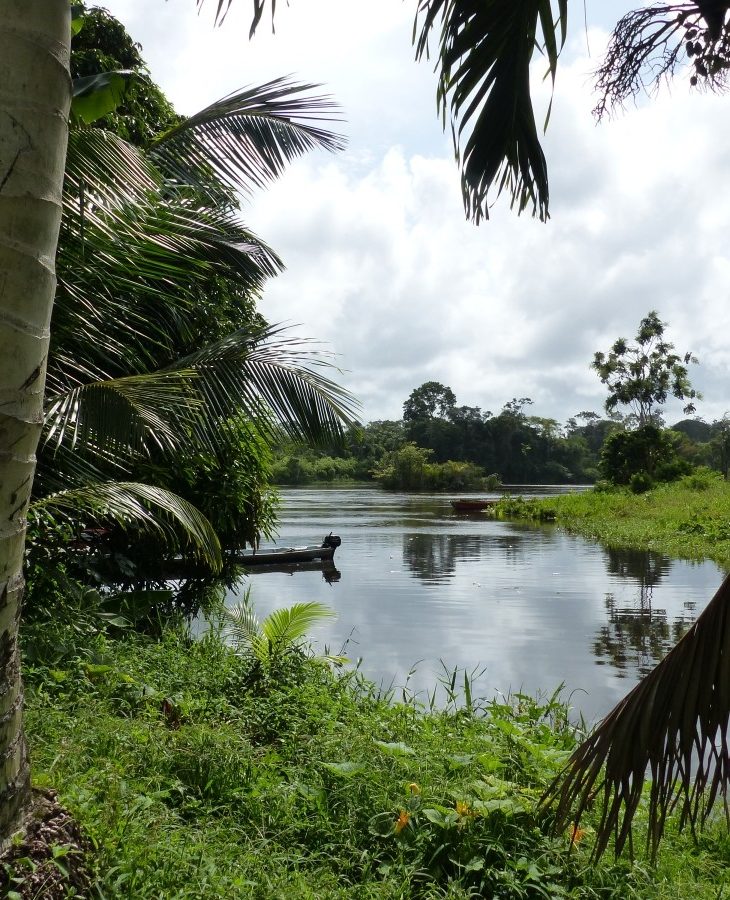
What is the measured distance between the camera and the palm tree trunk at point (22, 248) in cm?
178

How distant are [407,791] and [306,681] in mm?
1875

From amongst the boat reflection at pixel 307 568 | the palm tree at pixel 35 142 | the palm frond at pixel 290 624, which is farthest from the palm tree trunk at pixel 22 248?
the boat reflection at pixel 307 568

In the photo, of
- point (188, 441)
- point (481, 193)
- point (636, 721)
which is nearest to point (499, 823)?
point (636, 721)

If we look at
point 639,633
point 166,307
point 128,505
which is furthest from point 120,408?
point 639,633

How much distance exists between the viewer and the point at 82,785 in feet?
9.14

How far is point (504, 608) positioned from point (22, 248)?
9209mm

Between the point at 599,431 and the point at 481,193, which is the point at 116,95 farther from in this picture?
the point at 599,431

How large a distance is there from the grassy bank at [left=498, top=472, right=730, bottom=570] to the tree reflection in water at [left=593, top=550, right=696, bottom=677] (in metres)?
4.35

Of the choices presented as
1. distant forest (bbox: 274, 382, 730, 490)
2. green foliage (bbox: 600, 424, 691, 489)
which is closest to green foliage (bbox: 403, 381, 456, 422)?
distant forest (bbox: 274, 382, 730, 490)

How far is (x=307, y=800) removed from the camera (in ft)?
10.7

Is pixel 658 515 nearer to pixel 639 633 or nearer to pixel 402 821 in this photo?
pixel 639 633

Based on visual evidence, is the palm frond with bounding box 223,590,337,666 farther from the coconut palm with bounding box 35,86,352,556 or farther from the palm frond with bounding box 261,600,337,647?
the coconut palm with bounding box 35,86,352,556

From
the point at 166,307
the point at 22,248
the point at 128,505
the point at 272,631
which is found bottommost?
the point at 272,631

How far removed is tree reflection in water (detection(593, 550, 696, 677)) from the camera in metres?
7.47
